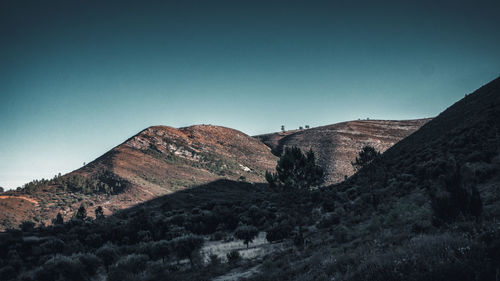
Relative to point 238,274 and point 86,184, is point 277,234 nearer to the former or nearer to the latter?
point 238,274

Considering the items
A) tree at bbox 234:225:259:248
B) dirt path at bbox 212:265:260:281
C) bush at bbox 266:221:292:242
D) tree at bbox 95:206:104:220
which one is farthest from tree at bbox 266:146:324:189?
tree at bbox 95:206:104:220

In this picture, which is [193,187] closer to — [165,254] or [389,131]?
[165,254]

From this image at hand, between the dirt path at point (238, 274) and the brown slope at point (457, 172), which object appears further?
the dirt path at point (238, 274)

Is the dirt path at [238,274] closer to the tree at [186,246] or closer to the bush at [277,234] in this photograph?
the tree at [186,246]

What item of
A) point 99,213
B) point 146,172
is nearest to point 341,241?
point 99,213

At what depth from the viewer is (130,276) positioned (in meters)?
11.3

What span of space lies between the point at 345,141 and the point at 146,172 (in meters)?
85.5

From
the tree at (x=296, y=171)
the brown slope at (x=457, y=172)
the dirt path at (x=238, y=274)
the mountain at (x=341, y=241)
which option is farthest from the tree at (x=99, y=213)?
the brown slope at (x=457, y=172)

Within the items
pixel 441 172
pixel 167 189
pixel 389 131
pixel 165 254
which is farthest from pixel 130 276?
pixel 389 131

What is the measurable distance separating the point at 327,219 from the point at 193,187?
203ft

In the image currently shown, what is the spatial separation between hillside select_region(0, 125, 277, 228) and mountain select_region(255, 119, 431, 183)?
68.3ft

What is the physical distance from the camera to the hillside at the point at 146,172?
5625cm

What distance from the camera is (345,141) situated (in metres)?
116

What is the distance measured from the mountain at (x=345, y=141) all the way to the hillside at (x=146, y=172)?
20.8 m
